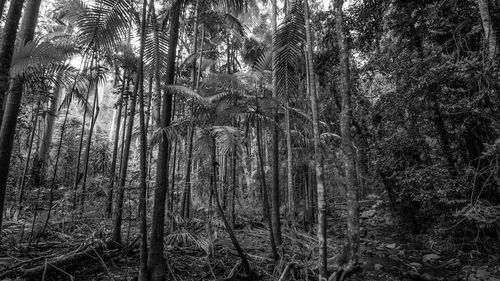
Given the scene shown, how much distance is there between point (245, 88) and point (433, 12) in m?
4.91

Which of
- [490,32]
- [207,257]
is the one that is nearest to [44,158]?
[207,257]

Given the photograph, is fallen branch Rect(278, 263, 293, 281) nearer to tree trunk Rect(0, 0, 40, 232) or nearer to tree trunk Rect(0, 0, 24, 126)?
tree trunk Rect(0, 0, 40, 232)

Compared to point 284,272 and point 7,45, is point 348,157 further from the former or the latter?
point 7,45

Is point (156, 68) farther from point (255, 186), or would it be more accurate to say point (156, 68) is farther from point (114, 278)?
point (255, 186)

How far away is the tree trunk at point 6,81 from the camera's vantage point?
3.01 meters

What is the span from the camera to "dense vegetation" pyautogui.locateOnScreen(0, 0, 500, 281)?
14.6 feet

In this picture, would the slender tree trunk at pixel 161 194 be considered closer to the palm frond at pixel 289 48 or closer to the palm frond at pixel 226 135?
the palm frond at pixel 226 135

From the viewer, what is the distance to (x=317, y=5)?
9.48m

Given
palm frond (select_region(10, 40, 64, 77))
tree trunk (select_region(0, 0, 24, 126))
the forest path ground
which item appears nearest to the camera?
tree trunk (select_region(0, 0, 24, 126))

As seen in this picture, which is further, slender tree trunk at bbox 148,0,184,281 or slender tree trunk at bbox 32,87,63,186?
slender tree trunk at bbox 32,87,63,186

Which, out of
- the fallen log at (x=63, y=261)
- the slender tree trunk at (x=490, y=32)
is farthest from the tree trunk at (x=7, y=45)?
the slender tree trunk at (x=490, y=32)

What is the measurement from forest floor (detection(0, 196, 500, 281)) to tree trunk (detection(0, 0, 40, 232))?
70.4 inches

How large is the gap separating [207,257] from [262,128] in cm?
360

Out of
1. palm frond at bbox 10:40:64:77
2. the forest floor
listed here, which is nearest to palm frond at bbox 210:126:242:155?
the forest floor
